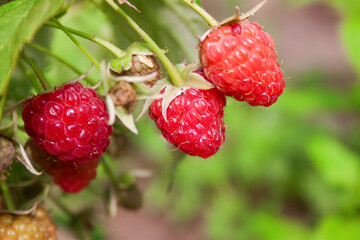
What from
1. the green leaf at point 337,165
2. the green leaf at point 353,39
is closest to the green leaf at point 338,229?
the green leaf at point 337,165

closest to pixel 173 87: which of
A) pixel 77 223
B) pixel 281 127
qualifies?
pixel 77 223

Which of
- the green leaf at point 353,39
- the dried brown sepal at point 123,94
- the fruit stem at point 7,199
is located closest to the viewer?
the dried brown sepal at point 123,94

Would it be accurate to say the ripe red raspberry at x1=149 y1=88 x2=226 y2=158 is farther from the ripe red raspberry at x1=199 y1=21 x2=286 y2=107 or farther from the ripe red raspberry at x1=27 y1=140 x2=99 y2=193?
the ripe red raspberry at x1=27 y1=140 x2=99 y2=193

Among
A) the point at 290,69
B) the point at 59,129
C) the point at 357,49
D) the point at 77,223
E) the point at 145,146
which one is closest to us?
the point at 59,129

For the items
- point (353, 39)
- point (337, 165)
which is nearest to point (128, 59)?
point (337, 165)

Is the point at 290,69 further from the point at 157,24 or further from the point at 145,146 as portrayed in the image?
the point at 157,24

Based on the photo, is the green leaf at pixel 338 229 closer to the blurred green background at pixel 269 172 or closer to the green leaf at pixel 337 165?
the blurred green background at pixel 269 172
